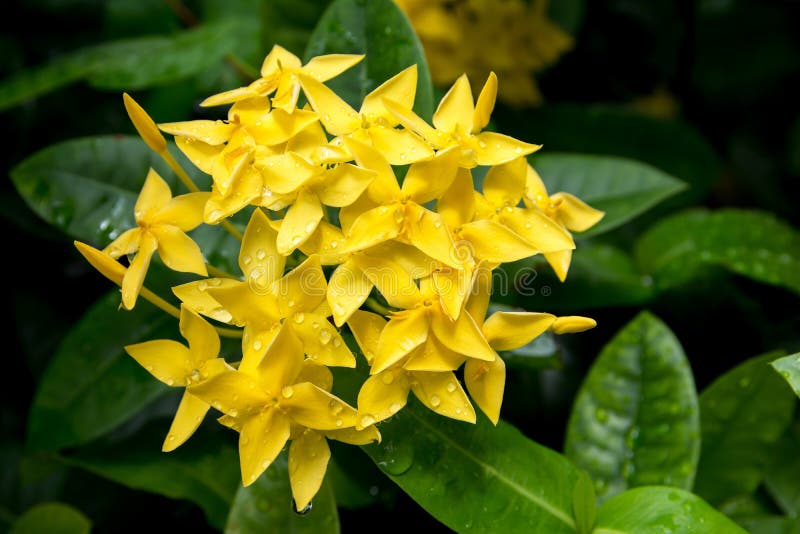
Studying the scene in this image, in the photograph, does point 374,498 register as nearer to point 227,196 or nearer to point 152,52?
point 227,196

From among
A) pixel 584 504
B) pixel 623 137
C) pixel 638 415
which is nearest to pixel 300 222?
pixel 584 504

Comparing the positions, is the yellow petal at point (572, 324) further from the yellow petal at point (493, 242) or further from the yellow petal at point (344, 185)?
the yellow petal at point (344, 185)

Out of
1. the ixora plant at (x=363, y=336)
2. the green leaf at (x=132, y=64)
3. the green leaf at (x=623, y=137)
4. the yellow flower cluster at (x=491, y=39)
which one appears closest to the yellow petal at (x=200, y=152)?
the ixora plant at (x=363, y=336)

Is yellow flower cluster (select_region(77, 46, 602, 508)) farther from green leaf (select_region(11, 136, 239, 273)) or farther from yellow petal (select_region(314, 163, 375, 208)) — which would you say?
green leaf (select_region(11, 136, 239, 273))

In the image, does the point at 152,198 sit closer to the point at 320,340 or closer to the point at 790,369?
the point at 320,340

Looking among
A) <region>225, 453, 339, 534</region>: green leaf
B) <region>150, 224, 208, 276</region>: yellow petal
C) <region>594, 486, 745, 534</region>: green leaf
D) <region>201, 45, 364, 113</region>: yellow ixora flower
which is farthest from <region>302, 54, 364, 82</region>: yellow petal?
<region>594, 486, 745, 534</region>: green leaf

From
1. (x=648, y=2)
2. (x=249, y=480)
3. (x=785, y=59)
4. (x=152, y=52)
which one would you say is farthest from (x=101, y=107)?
(x=785, y=59)
